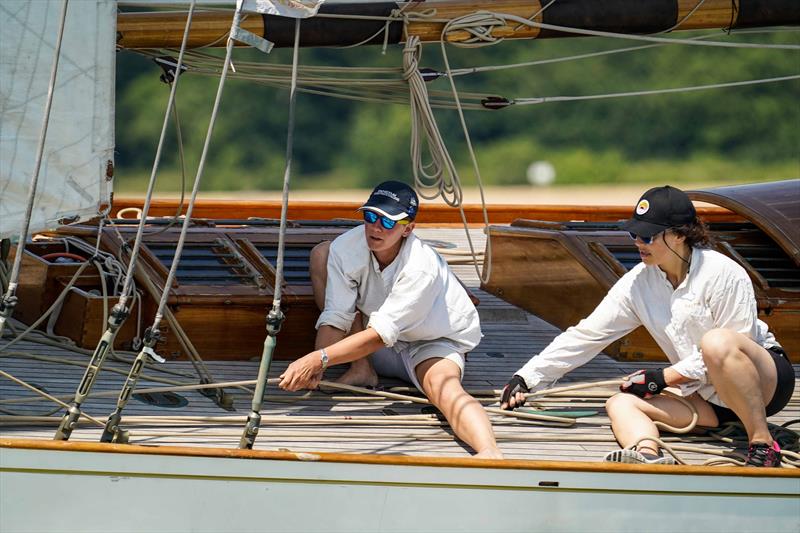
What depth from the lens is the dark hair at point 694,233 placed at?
9.97 ft

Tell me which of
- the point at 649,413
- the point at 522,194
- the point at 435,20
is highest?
the point at 522,194

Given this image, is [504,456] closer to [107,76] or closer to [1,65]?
[107,76]

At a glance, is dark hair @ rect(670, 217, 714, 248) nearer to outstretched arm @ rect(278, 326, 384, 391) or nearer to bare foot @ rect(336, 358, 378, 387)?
outstretched arm @ rect(278, 326, 384, 391)

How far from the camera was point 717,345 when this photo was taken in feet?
9.59

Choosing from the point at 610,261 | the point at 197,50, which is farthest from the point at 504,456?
the point at 197,50

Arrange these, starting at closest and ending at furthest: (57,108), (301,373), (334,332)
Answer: (301,373) < (57,108) < (334,332)

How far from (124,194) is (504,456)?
50.0 feet

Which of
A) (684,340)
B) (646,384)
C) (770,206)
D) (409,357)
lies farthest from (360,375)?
(770,206)

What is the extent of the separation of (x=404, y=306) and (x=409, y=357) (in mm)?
261

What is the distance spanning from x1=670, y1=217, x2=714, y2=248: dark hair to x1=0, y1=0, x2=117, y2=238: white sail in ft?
4.93

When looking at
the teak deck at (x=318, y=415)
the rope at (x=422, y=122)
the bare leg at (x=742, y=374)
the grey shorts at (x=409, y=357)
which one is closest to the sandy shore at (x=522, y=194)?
the rope at (x=422, y=122)

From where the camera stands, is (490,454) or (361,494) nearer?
(361,494)

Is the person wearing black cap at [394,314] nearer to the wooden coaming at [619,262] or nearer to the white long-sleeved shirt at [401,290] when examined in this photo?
the white long-sleeved shirt at [401,290]

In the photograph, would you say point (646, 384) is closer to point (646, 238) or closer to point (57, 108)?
point (646, 238)
